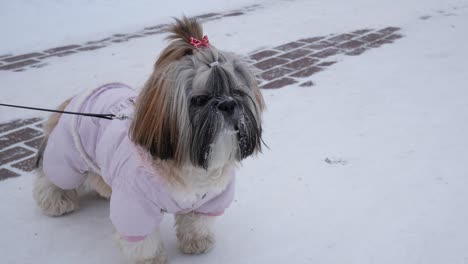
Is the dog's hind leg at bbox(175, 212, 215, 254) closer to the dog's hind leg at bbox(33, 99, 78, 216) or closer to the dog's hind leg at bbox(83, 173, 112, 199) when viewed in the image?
the dog's hind leg at bbox(83, 173, 112, 199)

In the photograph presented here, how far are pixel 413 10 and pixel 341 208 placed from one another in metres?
5.47

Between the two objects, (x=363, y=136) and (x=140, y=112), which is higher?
(x=140, y=112)

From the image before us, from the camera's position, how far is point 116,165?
242 centimetres

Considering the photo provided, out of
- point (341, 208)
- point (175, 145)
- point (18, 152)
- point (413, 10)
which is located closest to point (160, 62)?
point (175, 145)

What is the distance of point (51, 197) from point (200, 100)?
4.74ft

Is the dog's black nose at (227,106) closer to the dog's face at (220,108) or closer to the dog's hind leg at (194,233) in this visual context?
the dog's face at (220,108)

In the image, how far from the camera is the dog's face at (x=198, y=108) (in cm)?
201

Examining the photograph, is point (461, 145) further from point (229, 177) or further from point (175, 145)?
point (175, 145)

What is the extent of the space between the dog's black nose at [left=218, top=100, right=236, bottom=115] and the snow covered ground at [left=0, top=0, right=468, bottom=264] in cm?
106

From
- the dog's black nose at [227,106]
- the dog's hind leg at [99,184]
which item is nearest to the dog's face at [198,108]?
the dog's black nose at [227,106]

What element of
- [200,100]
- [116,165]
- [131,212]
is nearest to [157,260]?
[131,212]

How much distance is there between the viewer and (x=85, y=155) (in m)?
2.75

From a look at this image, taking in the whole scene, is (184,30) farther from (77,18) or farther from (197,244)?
(77,18)

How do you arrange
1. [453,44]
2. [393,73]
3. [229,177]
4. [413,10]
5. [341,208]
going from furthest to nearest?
[413,10] → [453,44] → [393,73] → [341,208] → [229,177]
